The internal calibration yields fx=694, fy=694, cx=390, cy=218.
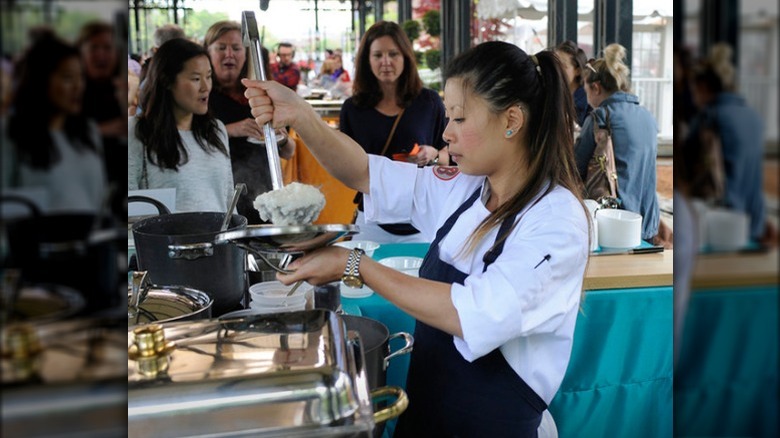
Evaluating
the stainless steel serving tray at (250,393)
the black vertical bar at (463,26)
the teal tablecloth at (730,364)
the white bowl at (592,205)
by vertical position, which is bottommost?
the stainless steel serving tray at (250,393)

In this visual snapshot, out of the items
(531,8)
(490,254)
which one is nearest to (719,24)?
(490,254)

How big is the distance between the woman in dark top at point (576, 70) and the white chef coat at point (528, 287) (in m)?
0.75

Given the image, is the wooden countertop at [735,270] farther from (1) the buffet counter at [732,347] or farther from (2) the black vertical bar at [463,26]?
(2) the black vertical bar at [463,26]

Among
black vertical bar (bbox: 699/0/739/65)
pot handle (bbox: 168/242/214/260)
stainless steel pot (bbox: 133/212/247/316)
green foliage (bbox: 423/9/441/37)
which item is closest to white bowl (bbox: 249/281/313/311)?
stainless steel pot (bbox: 133/212/247/316)

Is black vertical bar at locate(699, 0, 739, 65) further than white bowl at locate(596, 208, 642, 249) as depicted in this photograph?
No

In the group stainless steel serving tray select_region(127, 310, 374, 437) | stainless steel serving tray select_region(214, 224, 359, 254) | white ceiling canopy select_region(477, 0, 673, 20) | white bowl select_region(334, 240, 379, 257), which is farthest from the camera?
white bowl select_region(334, 240, 379, 257)

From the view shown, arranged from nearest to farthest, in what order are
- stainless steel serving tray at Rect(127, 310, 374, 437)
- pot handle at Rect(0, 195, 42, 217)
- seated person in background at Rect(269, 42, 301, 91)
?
pot handle at Rect(0, 195, 42, 217)
stainless steel serving tray at Rect(127, 310, 374, 437)
seated person in background at Rect(269, 42, 301, 91)

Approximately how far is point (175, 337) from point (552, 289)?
0.63 meters

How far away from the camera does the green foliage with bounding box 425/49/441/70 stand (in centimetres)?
334

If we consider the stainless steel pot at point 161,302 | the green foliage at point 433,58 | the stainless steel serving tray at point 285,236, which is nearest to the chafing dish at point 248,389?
the stainless steel serving tray at point 285,236

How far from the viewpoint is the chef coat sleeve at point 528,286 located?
3.80ft

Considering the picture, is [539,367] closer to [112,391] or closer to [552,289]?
[552,289]

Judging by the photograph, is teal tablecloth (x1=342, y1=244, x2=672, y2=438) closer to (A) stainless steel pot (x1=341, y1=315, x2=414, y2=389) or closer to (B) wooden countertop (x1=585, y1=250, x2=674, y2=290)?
(B) wooden countertop (x1=585, y1=250, x2=674, y2=290)

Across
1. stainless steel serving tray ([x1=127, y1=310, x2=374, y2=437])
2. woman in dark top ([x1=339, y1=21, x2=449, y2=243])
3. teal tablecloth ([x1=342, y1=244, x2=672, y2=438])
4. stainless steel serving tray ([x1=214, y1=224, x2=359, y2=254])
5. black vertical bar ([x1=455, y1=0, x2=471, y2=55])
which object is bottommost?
teal tablecloth ([x1=342, y1=244, x2=672, y2=438])
